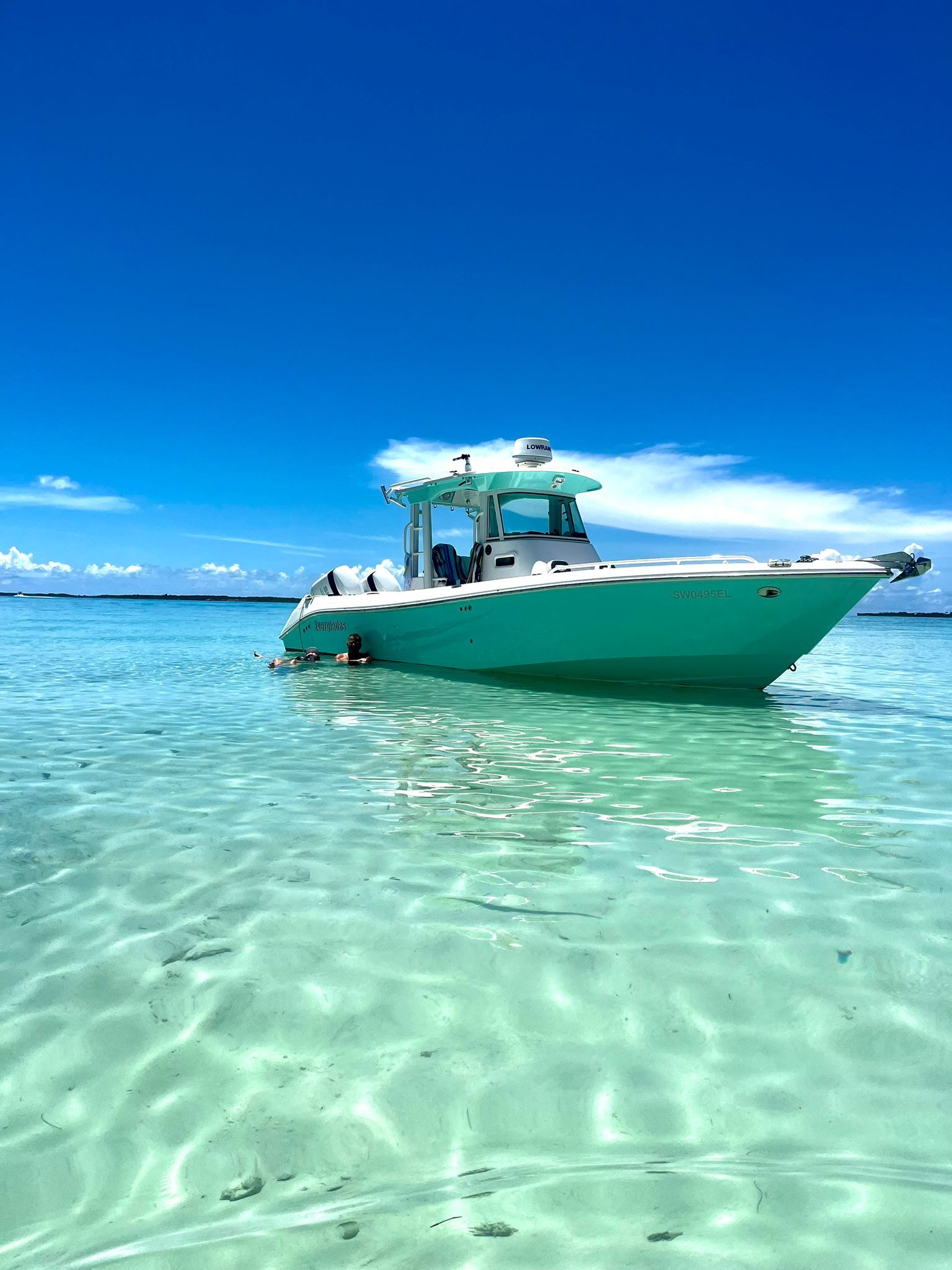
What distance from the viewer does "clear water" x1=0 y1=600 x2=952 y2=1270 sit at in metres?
1.74

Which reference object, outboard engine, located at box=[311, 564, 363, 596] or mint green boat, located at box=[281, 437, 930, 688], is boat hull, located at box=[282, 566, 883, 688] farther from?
outboard engine, located at box=[311, 564, 363, 596]

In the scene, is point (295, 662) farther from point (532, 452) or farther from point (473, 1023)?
point (473, 1023)

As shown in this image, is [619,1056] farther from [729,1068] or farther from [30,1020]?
[30,1020]

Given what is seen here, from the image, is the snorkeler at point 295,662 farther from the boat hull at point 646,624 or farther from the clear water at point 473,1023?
the clear water at point 473,1023

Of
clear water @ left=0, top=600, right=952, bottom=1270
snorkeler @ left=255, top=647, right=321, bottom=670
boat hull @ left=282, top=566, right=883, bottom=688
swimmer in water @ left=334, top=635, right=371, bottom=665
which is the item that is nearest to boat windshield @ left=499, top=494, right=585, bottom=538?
boat hull @ left=282, top=566, right=883, bottom=688

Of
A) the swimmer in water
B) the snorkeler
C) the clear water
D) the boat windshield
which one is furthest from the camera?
the snorkeler

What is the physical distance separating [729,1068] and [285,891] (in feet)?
6.77

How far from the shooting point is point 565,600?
10.8 meters

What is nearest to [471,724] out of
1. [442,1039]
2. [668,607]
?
[668,607]

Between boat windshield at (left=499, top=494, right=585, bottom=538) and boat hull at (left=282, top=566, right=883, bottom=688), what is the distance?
5.66 feet

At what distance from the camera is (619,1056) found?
7.64ft

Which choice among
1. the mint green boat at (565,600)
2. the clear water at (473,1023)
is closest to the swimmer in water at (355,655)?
the mint green boat at (565,600)

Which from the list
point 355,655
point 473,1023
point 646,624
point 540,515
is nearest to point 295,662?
point 355,655

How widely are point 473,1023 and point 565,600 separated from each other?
8.56 metres
